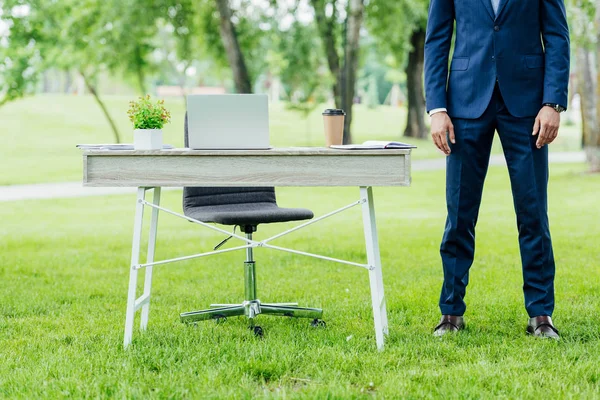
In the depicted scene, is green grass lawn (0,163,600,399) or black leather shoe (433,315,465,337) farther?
black leather shoe (433,315,465,337)

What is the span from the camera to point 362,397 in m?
3.07

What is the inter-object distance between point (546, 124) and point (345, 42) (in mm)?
12761

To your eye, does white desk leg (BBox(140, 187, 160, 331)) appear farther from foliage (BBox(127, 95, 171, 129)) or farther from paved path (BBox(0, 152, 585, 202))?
paved path (BBox(0, 152, 585, 202))

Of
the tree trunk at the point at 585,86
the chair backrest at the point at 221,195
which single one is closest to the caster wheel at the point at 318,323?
the chair backrest at the point at 221,195

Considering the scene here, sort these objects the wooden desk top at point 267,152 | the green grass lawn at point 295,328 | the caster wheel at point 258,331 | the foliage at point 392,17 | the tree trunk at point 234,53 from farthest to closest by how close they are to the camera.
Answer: the foliage at point 392,17 < the tree trunk at point 234,53 < the caster wheel at point 258,331 < the wooden desk top at point 267,152 < the green grass lawn at point 295,328

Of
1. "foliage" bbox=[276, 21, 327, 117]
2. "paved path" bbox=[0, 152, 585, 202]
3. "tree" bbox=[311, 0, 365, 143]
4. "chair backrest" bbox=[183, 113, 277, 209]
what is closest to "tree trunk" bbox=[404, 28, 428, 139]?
"tree" bbox=[311, 0, 365, 143]

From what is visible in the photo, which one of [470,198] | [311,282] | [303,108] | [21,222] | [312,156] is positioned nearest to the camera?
[312,156]

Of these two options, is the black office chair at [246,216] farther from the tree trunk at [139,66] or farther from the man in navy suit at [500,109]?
Result: the tree trunk at [139,66]

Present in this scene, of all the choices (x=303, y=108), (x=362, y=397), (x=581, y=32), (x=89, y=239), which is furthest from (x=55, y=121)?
(x=362, y=397)

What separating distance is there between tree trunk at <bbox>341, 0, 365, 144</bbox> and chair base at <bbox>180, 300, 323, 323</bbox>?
1086 centimetres

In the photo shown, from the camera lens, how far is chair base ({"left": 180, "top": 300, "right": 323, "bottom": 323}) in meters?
4.35

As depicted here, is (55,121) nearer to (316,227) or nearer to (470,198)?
(316,227)

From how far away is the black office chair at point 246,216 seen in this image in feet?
13.8

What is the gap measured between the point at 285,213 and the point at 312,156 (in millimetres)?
591
